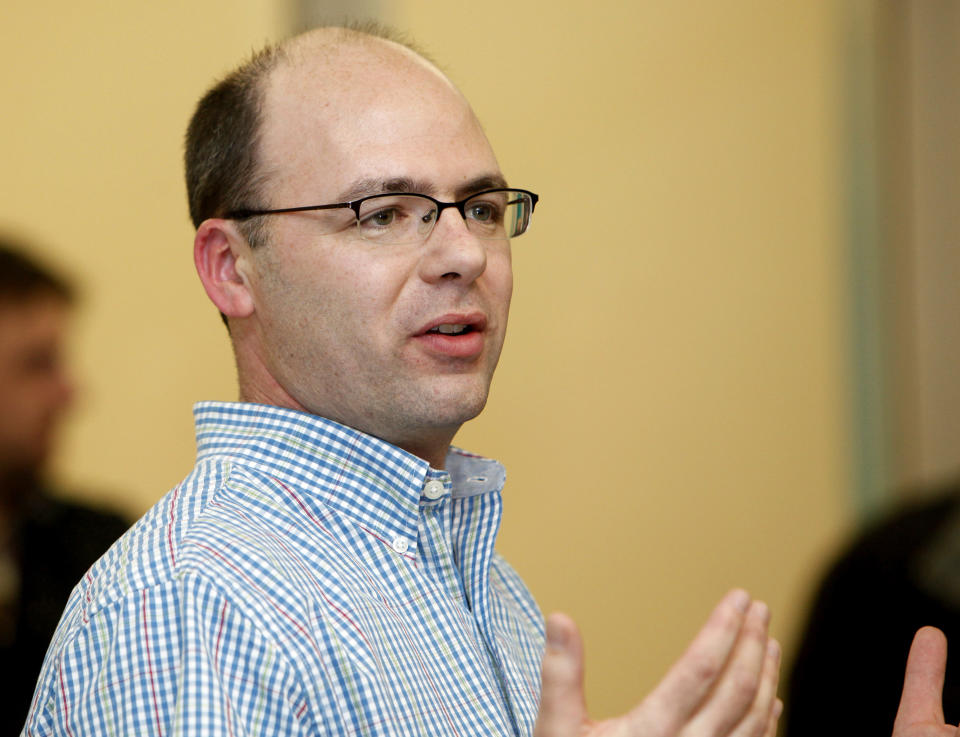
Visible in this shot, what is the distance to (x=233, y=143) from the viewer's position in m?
Result: 1.46

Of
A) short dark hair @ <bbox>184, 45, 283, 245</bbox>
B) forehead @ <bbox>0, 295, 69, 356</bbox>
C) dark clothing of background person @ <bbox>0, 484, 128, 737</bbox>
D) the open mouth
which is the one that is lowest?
dark clothing of background person @ <bbox>0, 484, 128, 737</bbox>

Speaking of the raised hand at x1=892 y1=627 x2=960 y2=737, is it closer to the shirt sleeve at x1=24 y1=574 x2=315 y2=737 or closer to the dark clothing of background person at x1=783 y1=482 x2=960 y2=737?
the shirt sleeve at x1=24 y1=574 x2=315 y2=737

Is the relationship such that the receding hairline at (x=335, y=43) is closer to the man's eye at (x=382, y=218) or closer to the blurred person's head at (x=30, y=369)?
the man's eye at (x=382, y=218)

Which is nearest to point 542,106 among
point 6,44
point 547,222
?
point 547,222

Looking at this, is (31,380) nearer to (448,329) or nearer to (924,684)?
(448,329)

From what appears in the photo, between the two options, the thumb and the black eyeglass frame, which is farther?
the black eyeglass frame

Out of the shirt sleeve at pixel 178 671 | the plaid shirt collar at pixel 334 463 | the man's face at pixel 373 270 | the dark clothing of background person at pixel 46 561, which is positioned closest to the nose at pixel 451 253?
the man's face at pixel 373 270

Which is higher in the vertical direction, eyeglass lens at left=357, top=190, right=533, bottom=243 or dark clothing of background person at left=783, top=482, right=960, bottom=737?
eyeglass lens at left=357, top=190, right=533, bottom=243

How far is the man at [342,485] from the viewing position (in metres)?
1.06

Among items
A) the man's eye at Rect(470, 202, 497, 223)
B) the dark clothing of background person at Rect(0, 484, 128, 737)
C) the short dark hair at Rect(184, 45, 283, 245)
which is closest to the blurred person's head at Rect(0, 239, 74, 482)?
the dark clothing of background person at Rect(0, 484, 128, 737)

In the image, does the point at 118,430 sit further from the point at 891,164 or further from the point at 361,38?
the point at 891,164

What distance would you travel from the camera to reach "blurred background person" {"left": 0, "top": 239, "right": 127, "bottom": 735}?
8.52 feet

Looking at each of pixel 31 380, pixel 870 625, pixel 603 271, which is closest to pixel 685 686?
pixel 870 625

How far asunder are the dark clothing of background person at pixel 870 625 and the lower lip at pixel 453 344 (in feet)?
5.03
